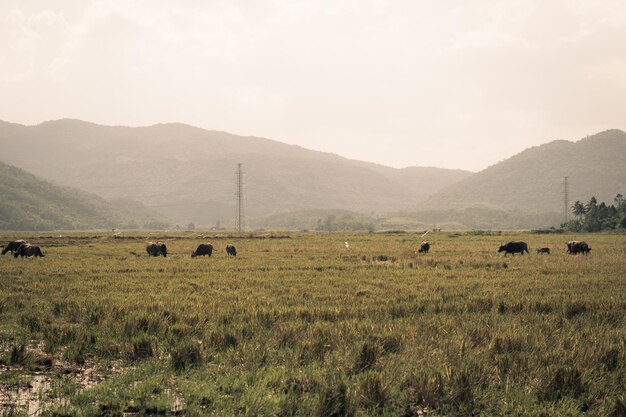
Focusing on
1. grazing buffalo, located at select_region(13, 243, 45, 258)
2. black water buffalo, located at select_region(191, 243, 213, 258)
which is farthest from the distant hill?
black water buffalo, located at select_region(191, 243, 213, 258)

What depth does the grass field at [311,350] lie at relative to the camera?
677 cm

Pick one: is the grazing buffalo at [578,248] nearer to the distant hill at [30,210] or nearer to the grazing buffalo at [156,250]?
the grazing buffalo at [156,250]

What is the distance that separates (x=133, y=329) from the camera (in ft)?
34.6

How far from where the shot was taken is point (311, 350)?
8.97 metres

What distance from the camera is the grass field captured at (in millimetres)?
6770

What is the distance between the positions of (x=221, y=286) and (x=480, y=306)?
31.4 feet

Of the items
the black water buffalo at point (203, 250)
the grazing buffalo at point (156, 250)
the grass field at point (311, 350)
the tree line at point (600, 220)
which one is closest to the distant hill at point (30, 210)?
the grazing buffalo at point (156, 250)

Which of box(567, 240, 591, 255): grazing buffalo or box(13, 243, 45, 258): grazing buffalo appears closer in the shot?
box(13, 243, 45, 258): grazing buffalo

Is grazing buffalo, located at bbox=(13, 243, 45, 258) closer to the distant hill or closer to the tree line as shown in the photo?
the tree line

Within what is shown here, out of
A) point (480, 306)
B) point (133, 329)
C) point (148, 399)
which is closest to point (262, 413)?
point (148, 399)

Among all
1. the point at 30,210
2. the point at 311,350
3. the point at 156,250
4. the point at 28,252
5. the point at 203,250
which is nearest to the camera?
the point at 311,350

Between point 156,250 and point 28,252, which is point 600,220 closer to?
point 156,250

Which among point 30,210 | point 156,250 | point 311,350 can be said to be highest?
point 30,210

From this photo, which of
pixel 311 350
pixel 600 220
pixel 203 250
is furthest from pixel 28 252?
pixel 600 220
